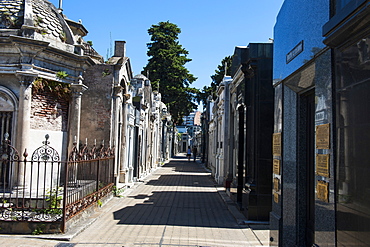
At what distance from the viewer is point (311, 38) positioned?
175 inches

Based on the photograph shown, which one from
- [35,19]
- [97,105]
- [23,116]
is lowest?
[23,116]

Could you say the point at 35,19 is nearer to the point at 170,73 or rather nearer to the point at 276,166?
the point at 276,166

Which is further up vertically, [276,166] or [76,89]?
[76,89]

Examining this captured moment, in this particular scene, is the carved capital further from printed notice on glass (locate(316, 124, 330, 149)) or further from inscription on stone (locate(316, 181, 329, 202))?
inscription on stone (locate(316, 181, 329, 202))

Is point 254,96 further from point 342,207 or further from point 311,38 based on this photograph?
point 342,207

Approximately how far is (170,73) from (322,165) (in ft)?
128

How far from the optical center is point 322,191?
3771mm

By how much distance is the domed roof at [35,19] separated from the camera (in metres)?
9.05

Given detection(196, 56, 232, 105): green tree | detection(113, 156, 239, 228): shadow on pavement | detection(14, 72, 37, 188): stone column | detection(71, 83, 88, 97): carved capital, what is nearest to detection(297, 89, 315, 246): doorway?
detection(113, 156, 239, 228): shadow on pavement

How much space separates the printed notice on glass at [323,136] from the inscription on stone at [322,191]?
1.32 feet

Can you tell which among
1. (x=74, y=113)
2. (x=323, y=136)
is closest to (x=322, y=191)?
(x=323, y=136)

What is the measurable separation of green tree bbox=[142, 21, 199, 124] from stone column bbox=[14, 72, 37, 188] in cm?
3230

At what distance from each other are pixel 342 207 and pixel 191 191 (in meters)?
12.1

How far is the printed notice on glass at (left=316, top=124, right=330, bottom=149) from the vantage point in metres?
3.68
